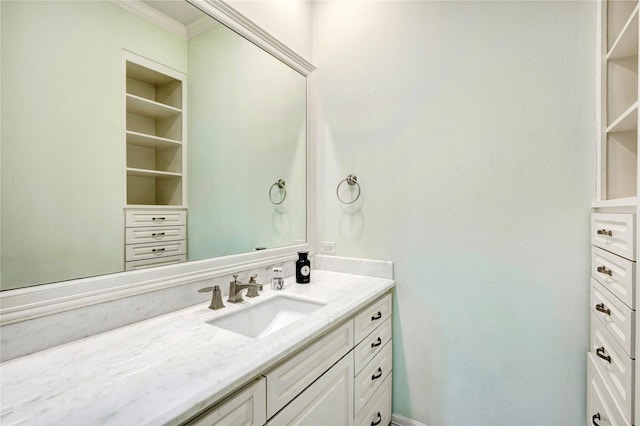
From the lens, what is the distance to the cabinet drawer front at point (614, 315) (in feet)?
2.73

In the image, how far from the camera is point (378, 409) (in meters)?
1.47

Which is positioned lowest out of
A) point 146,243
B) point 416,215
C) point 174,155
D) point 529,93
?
point 146,243

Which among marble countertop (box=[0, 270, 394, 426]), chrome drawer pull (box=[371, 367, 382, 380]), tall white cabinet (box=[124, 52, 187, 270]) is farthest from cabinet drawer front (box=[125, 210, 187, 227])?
chrome drawer pull (box=[371, 367, 382, 380])

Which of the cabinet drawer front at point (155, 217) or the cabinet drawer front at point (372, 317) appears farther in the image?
the cabinet drawer front at point (372, 317)

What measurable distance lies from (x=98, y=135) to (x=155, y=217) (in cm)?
35

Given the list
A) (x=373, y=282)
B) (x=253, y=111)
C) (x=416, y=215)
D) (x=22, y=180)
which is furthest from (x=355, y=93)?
(x=22, y=180)

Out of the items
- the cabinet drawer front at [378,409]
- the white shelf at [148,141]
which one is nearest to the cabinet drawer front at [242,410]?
the cabinet drawer front at [378,409]

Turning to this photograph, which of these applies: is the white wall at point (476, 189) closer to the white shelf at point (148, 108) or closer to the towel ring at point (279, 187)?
the towel ring at point (279, 187)

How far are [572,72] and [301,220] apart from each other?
1549mm

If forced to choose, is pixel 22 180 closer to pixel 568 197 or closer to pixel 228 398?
pixel 228 398

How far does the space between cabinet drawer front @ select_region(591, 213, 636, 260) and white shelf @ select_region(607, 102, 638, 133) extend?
0.33 m

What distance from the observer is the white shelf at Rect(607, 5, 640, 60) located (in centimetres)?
95

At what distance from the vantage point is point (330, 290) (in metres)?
1.46

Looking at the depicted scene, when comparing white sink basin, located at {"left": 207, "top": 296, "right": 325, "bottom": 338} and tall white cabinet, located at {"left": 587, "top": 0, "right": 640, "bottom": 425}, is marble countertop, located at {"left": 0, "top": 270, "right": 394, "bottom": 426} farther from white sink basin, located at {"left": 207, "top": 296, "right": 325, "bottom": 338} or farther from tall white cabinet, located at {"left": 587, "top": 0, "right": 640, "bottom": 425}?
tall white cabinet, located at {"left": 587, "top": 0, "right": 640, "bottom": 425}
